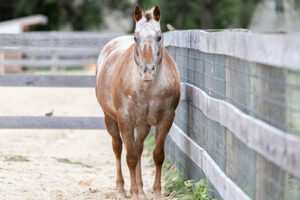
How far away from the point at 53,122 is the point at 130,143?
316cm

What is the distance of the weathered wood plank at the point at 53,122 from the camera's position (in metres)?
8.03

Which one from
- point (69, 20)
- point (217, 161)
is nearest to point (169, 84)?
point (217, 161)

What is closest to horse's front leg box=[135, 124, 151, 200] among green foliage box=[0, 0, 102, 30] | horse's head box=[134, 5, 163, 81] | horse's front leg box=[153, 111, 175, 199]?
horse's front leg box=[153, 111, 175, 199]

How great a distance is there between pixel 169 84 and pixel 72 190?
1.79 meters

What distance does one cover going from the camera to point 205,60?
495 centimetres

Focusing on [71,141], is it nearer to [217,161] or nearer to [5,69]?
[217,161]

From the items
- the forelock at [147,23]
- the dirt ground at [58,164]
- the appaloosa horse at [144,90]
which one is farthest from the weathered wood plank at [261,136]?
the dirt ground at [58,164]

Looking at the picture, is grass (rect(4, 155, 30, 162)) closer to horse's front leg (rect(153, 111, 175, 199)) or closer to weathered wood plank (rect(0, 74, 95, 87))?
weathered wood plank (rect(0, 74, 95, 87))

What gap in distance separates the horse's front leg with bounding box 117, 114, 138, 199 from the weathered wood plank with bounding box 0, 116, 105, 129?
2.83 metres

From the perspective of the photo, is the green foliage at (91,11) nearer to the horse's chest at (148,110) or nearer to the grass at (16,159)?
the grass at (16,159)

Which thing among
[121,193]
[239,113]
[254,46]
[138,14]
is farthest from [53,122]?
[254,46]

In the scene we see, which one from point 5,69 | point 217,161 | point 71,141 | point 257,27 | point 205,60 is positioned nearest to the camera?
point 217,161

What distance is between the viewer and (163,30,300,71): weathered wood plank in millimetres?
2679

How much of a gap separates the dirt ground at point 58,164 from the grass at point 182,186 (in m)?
0.21
